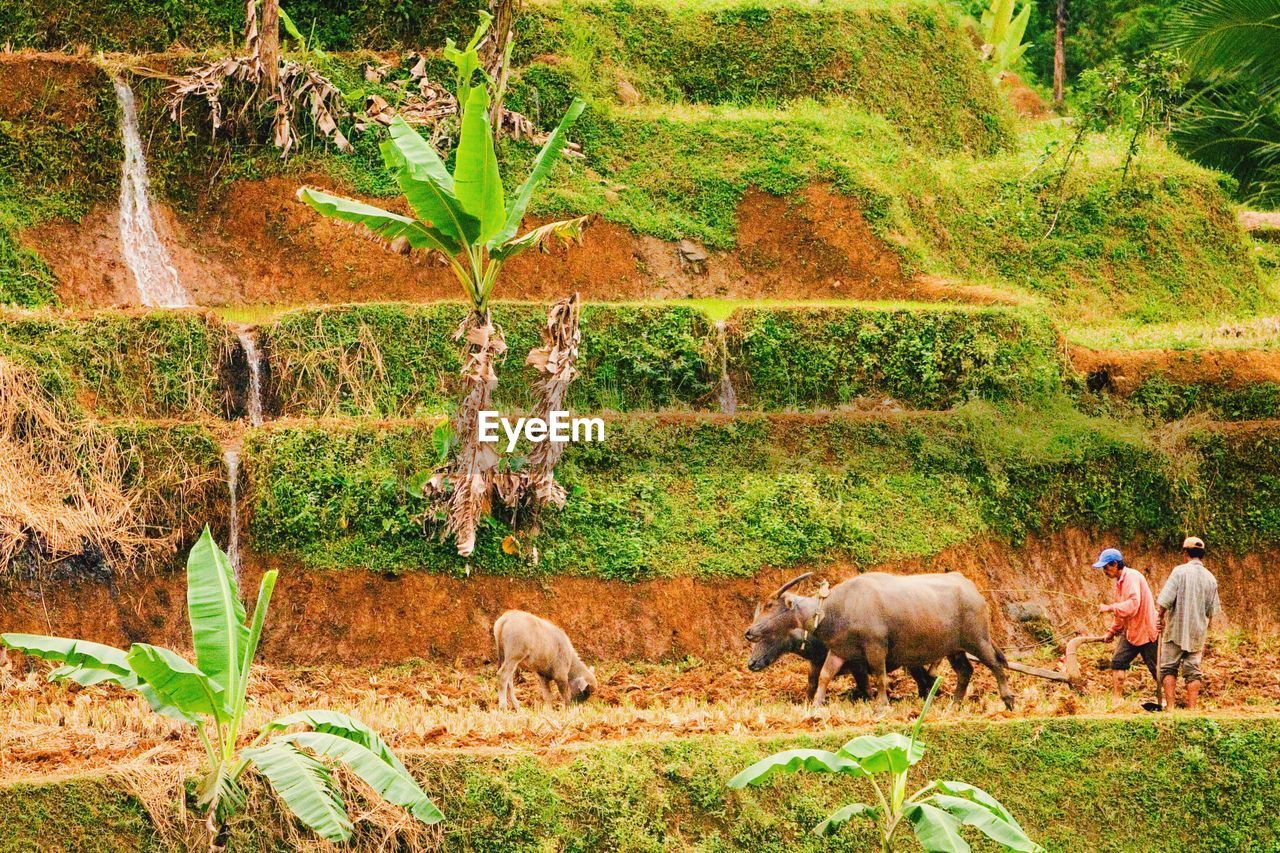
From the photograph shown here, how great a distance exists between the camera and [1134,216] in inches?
1081

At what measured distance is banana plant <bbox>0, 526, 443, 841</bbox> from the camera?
1187cm

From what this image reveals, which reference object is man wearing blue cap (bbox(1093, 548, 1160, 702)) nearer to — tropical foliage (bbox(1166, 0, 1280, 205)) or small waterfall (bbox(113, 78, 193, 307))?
tropical foliage (bbox(1166, 0, 1280, 205))

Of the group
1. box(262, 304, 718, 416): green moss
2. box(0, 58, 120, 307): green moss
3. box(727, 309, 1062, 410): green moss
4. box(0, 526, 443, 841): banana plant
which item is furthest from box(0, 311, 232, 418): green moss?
box(0, 526, 443, 841): banana plant

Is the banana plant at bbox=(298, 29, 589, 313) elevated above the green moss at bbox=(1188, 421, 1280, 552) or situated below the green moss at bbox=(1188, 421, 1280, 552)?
above

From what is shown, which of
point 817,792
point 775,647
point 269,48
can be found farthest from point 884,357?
point 269,48

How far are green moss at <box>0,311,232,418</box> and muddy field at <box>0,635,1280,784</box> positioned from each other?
3568 millimetres

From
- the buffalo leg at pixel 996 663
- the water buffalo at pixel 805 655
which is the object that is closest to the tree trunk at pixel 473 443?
the water buffalo at pixel 805 655

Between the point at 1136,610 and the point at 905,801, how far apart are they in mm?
4099

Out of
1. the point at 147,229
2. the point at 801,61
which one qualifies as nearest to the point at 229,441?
the point at 147,229

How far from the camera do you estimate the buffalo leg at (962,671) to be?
16.5 m

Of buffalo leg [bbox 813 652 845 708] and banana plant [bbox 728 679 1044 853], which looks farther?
buffalo leg [bbox 813 652 845 708]

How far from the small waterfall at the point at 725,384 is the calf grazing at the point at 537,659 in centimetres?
561

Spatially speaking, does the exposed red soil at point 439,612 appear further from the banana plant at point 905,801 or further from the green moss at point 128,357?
the banana plant at point 905,801

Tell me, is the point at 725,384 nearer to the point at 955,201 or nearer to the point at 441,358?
the point at 441,358
